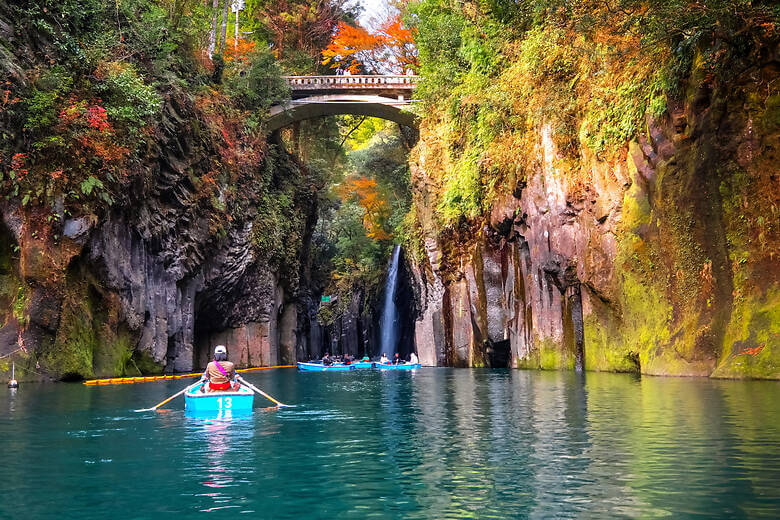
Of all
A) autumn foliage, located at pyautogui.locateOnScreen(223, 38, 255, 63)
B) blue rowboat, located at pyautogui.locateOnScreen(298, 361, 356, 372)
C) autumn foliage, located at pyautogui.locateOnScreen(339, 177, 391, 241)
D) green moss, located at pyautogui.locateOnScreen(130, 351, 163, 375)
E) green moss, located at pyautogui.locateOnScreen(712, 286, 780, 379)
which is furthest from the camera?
autumn foliage, located at pyautogui.locateOnScreen(339, 177, 391, 241)

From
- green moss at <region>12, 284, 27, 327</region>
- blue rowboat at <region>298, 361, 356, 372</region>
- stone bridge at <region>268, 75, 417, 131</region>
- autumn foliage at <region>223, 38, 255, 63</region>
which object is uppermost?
autumn foliage at <region>223, 38, 255, 63</region>

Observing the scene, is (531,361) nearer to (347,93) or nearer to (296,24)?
(347,93)

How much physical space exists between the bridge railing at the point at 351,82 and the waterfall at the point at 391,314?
45.2ft

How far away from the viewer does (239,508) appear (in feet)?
22.3

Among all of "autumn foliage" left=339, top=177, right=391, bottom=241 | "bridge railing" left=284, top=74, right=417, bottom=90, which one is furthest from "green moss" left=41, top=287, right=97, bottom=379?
"autumn foliage" left=339, top=177, right=391, bottom=241

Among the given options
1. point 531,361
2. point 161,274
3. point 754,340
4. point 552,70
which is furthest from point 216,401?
point 552,70

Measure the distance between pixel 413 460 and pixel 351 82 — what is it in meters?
41.3

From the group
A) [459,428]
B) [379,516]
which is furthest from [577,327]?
[379,516]

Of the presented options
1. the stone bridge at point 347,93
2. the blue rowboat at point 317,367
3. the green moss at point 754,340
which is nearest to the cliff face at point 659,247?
the green moss at point 754,340

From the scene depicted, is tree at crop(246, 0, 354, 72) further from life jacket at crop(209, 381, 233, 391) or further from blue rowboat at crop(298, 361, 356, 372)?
life jacket at crop(209, 381, 233, 391)

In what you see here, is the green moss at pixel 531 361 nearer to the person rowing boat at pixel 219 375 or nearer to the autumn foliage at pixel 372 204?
the person rowing boat at pixel 219 375

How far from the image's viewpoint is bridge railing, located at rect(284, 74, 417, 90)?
157ft

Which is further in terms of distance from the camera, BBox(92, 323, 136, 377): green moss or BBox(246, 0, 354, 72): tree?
BBox(246, 0, 354, 72): tree

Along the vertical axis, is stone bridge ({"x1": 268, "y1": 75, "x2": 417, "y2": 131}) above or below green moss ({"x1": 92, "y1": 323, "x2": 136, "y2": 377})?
above
